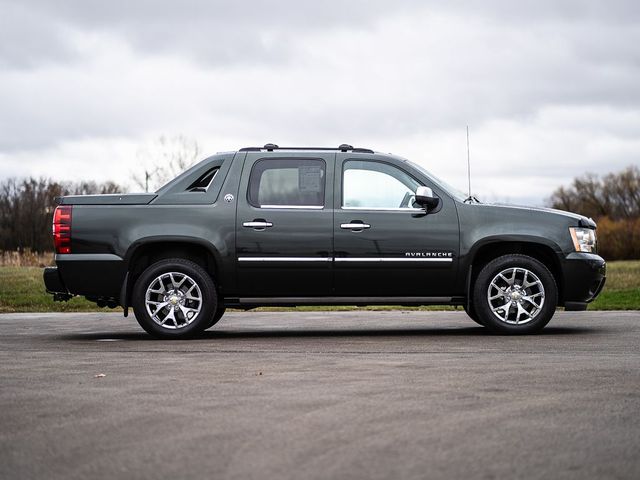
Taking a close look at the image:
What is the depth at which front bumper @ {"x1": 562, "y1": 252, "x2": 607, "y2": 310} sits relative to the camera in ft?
35.0

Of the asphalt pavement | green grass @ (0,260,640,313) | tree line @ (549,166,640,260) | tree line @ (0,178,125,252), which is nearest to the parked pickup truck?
the asphalt pavement

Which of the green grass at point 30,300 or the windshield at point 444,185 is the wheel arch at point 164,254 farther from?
the green grass at point 30,300

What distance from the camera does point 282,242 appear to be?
1055cm

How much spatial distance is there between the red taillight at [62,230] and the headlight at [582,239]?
521 cm

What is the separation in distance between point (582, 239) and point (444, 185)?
1553 millimetres

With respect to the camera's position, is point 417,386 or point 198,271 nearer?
point 417,386

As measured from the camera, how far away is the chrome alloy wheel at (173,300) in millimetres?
10469

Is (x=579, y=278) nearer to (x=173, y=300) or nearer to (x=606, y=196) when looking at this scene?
(x=173, y=300)

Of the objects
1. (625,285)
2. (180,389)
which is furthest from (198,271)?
(625,285)

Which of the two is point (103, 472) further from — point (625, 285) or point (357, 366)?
point (625, 285)

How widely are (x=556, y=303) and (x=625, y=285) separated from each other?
13633mm

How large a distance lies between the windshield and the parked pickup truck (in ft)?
0.29

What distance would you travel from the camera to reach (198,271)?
1046 cm

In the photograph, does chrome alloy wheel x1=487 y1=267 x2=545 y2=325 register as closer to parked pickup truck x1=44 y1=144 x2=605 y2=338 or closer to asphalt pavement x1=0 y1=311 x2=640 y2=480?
parked pickup truck x1=44 y1=144 x2=605 y2=338
